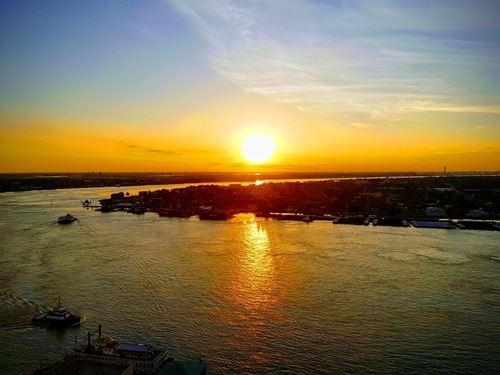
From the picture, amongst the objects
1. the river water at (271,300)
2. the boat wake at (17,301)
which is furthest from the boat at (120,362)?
the boat wake at (17,301)

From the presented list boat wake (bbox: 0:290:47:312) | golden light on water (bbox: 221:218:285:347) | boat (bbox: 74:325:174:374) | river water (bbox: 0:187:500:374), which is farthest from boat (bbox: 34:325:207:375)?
boat wake (bbox: 0:290:47:312)

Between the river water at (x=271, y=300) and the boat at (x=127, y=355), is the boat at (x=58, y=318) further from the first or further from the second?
the boat at (x=127, y=355)

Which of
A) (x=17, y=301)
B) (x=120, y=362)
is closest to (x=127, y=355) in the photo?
(x=120, y=362)

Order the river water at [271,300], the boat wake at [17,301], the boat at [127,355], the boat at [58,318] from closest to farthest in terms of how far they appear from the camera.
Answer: the boat at [127,355] → the river water at [271,300] → the boat at [58,318] → the boat wake at [17,301]

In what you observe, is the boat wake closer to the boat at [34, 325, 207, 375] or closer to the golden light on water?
the boat at [34, 325, 207, 375]

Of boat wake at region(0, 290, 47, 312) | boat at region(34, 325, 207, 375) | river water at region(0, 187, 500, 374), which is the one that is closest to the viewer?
boat at region(34, 325, 207, 375)

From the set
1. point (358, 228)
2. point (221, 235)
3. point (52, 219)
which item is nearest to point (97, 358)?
point (221, 235)
